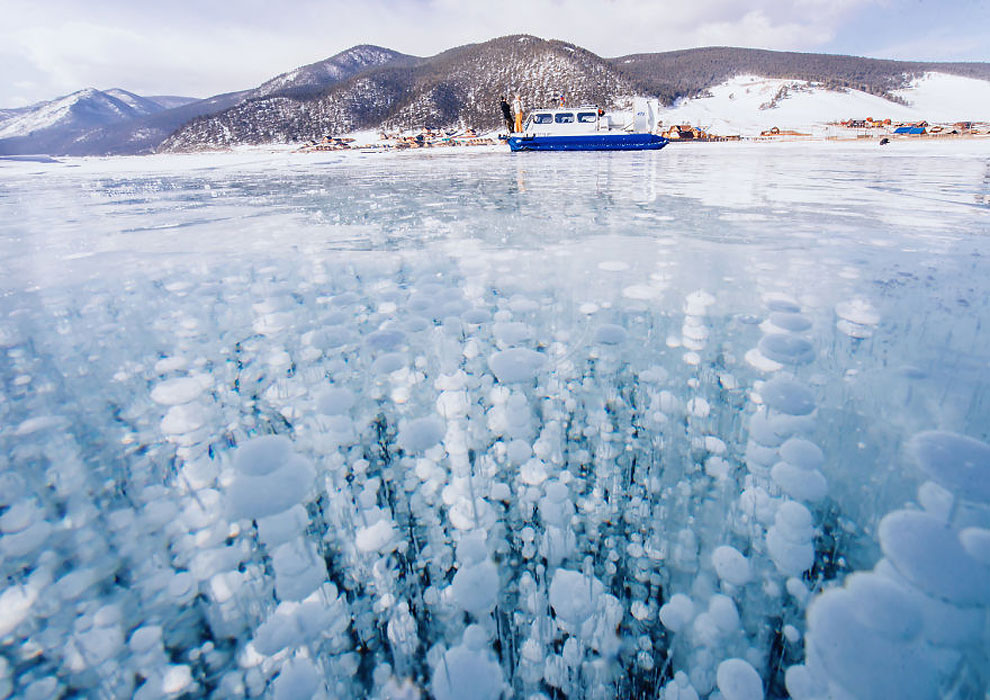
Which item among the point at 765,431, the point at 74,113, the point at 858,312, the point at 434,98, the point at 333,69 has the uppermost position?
the point at 333,69

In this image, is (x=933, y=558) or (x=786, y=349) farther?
(x=786, y=349)

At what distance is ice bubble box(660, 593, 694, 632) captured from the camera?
109 cm

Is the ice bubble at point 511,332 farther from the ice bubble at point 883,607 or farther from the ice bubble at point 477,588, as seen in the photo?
the ice bubble at point 883,607

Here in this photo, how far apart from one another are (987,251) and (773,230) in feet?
5.34

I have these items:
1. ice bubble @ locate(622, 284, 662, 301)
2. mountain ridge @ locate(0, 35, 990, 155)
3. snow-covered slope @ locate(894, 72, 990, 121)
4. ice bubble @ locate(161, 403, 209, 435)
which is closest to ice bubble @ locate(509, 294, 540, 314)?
ice bubble @ locate(622, 284, 662, 301)

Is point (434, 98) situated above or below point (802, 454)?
above

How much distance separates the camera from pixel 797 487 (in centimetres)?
142

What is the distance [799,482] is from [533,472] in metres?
0.89

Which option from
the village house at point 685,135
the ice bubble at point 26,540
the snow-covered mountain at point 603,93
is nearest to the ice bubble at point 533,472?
the ice bubble at point 26,540

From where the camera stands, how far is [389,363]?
7.64 feet

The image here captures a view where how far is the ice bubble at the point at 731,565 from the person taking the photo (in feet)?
3.85

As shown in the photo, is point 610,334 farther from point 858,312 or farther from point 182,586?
point 182,586

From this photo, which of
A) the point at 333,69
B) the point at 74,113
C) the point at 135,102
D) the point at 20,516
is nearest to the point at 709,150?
the point at 20,516

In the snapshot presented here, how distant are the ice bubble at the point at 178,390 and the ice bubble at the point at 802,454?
2567mm
